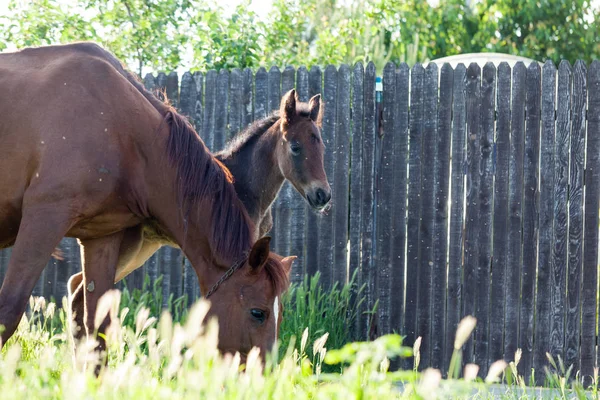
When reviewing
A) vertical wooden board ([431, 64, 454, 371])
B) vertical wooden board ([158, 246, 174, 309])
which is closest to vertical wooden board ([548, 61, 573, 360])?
vertical wooden board ([431, 64, 454, 371])

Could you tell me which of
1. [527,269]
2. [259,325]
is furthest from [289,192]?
[259,325]

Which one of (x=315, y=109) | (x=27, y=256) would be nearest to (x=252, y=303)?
(x=27, y=256)

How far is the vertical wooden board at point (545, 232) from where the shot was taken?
6922 mm

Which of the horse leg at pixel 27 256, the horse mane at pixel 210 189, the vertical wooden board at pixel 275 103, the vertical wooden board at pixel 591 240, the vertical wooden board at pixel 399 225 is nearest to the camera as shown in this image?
the horse leg at pixel 27 256

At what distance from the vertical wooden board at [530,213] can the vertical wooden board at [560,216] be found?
157 mm

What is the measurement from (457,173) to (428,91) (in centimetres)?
73

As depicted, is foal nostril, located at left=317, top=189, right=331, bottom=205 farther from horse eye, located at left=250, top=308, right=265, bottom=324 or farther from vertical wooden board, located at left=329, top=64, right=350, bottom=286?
horse eye, located at left=250, top=308, right=265, bottom=324

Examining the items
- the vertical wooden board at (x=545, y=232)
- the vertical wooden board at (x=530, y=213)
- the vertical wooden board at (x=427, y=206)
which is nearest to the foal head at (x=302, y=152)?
the vertical wooden board at (x=427, y=206)

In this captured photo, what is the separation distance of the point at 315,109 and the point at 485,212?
1.67m

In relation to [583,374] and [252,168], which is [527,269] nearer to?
[583,374]

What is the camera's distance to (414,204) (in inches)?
280

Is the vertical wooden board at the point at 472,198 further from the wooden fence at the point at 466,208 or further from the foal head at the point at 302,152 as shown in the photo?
the foal head at the point at 302,152

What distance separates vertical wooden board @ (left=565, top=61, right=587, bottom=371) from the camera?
689 centimetres

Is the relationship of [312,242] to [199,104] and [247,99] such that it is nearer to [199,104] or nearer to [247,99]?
[247,99]
